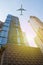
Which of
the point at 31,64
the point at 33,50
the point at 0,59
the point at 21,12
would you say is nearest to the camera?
the point at 0,59

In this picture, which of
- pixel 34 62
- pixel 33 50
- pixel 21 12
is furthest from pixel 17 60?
Answer: pixel 21 12

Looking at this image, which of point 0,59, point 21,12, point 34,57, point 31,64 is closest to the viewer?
point 0,59

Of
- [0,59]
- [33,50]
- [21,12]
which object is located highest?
[0,59]

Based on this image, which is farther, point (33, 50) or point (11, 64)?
point (33, 50)

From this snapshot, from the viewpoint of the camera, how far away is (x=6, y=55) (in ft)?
19.6

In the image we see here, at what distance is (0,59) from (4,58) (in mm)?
318

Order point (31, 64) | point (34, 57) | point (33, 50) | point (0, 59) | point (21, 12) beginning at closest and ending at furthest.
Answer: point (0, 59) < point (31, 64) < point (34, 57) < point (33, 50) < point (21, 12)

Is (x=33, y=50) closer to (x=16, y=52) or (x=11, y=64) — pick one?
(x=16, y=52)

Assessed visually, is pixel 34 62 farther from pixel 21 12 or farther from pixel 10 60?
pixel 21 12

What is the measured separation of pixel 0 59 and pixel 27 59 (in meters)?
1.21

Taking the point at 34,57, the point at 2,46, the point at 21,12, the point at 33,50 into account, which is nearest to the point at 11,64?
the point at 2,46

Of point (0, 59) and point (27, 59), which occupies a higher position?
point (0, 59)

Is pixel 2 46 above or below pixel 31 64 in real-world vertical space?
above

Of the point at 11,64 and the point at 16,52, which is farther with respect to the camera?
the point at 16,52
